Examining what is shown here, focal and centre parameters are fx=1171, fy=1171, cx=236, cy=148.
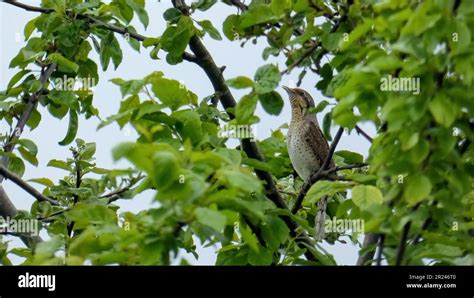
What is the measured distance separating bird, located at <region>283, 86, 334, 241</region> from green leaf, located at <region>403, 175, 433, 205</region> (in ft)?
9.81

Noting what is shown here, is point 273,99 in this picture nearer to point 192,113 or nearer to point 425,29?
point 192,113

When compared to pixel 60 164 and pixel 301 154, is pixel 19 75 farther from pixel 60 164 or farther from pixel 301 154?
pixel 301 154

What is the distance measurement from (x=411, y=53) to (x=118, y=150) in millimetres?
1253

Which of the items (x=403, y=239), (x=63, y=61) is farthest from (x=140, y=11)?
(x=403, y=239)

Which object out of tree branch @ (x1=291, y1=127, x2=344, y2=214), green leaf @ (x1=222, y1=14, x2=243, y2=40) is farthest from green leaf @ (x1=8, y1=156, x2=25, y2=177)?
tree branch @ (x1=291, y1=127, x2=344, y2=214)

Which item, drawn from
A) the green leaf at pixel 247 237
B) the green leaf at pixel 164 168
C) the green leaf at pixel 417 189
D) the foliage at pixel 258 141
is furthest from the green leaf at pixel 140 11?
the green leaf at pixel 417 189

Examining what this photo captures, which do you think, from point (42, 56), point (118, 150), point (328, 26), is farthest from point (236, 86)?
point (42, 56)

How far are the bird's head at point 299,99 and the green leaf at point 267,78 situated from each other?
3587 millimetres

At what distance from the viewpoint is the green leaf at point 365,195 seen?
5.64 m

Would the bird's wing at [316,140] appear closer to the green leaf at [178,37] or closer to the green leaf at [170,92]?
the green leaf at [178,37]

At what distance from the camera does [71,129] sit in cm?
785

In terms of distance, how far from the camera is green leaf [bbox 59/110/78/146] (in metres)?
7.84

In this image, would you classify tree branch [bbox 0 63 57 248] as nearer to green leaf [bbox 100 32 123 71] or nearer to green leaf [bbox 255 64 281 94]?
green leaf [bbox 100 32 123 71]
